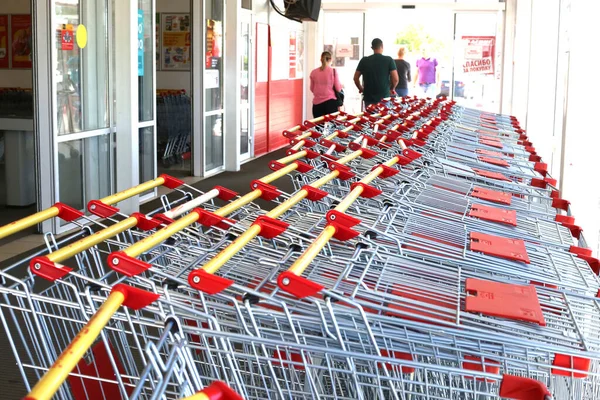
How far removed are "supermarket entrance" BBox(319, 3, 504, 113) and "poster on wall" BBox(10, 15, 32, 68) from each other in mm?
7465

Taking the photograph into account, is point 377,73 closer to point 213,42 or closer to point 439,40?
point 213,42

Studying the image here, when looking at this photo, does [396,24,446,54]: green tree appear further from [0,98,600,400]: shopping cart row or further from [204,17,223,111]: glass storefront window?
[0,98,600,400]: shopping cart row

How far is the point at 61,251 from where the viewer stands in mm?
2086

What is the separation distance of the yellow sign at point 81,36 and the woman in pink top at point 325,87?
4.89 meters

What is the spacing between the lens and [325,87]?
1141cm

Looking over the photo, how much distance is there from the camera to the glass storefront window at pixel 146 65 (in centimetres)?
806

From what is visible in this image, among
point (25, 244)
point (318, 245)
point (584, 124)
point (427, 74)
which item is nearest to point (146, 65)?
point (25, 244)

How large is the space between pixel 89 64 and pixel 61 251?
17.6ft

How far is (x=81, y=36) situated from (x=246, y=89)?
492 centimetres

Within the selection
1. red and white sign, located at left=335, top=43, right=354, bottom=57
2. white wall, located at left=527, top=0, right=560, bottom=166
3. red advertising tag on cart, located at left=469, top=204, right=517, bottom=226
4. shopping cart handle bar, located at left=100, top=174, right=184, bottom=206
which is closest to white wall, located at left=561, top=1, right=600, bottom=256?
red advertising tag on cart, located at left=469, top=204, right=517, bottom=226

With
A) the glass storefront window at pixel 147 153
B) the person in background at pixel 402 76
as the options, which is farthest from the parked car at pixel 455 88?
the glass storefront window at pixel 147 153

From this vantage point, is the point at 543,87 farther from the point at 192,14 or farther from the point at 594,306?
the point at 594,306

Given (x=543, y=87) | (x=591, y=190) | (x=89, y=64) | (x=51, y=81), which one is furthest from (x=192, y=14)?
(x=591, y=190)

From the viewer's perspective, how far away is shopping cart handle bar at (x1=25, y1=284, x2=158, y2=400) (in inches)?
47.3
